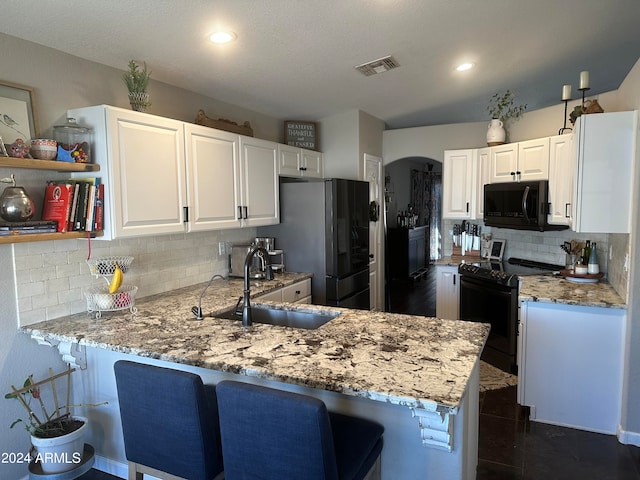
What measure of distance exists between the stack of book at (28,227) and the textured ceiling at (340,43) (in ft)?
3.20

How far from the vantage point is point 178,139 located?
270 cm

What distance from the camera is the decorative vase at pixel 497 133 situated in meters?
4.31

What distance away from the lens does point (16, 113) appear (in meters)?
2.12

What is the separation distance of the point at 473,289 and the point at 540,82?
2.43 m

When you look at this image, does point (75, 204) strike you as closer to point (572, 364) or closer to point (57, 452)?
point (57, 452)

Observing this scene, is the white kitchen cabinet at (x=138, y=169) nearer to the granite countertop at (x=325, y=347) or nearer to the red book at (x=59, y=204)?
the red book at (x=59, y=204)

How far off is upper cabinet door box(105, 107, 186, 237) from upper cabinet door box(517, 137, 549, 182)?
3055 mm

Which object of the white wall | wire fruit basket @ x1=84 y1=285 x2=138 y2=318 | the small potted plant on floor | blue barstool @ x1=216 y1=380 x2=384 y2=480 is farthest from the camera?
the white wall

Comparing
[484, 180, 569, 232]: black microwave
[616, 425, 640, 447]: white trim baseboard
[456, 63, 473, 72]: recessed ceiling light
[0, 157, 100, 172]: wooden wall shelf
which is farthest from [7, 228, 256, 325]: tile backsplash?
[616, 425, 640, 447]: white trim baseboard

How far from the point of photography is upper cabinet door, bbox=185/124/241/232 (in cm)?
284

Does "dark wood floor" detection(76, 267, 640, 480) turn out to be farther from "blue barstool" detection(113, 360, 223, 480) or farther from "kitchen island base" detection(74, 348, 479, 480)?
"blue barstool" detection(113, 360, 223, 480)

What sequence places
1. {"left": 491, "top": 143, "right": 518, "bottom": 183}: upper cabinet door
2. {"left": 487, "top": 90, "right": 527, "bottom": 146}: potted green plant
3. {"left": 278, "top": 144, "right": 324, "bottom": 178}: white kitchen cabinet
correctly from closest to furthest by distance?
{"left": 278, "top": 144, "right": 324, "bottom": 178}: white kitchen cabinet → {"left": 491, "top": 143, "right": 518, "bottom": 183}: upper cabinet door → {"left": 487, "top": 90, "right": 527, "bottom": 146}: potted green plant

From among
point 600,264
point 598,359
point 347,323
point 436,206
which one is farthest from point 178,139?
point 436,206

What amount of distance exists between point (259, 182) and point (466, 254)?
9.29ft
